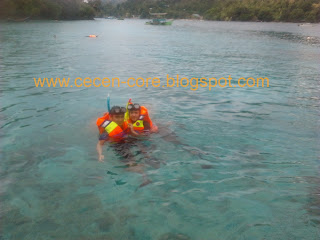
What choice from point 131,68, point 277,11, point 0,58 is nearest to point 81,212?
point 131,68

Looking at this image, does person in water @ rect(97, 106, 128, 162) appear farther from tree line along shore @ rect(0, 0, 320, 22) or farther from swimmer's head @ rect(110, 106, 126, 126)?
tree line along shore @ rect(0, 0, 320, 22)

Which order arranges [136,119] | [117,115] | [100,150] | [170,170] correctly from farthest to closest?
1. [136,119]
2. [117,115]
3. [100,150]
4. [170,170]

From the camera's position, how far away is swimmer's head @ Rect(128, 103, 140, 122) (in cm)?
723

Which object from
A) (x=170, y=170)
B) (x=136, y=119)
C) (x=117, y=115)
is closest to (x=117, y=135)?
(x=117, y=115)

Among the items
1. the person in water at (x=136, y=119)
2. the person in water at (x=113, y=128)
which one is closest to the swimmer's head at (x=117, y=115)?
the person in water at (x=113, y=128)

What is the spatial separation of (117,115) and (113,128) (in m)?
0.41

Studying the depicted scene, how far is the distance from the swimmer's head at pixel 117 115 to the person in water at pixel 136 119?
0.45 ft

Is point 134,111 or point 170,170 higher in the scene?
point 134,111

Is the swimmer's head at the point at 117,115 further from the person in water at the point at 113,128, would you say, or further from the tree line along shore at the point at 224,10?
the tree line along shore at the point at 224,10

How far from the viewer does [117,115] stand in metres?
7.27

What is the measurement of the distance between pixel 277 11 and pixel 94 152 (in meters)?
135

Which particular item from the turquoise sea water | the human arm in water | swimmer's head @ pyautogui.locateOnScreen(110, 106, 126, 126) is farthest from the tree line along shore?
the human arm in water

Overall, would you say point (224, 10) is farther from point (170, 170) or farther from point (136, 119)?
point (170, 170)

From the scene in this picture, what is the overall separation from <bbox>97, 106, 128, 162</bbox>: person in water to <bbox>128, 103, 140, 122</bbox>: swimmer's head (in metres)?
0.19
